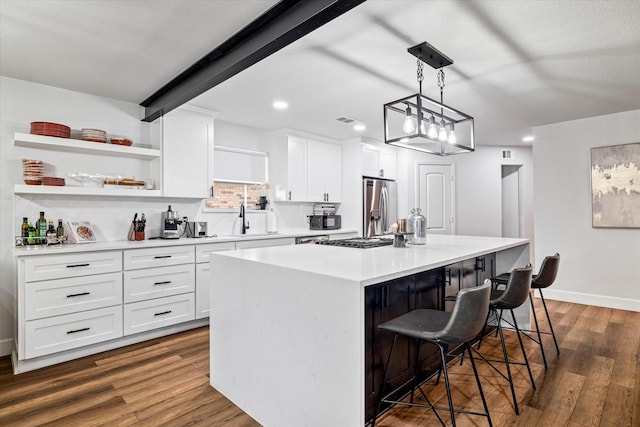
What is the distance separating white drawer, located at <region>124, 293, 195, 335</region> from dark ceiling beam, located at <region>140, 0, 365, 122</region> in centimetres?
192

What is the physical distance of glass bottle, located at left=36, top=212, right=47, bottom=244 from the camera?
308 cm

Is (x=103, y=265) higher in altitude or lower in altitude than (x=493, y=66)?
lower

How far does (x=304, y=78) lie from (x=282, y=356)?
2349 millimetres

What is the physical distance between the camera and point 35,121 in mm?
3162

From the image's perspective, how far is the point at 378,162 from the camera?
5.92 m

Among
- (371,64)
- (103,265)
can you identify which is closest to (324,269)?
(371,64)

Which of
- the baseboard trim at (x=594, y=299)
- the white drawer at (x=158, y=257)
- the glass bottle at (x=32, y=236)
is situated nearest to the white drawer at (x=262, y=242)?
the white drawer at (x=158, y=257)

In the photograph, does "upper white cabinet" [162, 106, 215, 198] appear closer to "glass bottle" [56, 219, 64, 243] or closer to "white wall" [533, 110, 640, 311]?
"glass bottle" [56, 219, 64, 243]

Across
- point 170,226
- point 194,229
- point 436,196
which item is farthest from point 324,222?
point 436,196

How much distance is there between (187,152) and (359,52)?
7.49 ft

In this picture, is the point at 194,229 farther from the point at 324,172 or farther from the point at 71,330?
the point at 324,172

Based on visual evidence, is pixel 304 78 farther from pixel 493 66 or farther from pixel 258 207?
pixel 258 207

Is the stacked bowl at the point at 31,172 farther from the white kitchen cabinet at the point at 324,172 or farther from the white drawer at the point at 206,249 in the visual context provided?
the white kitchen cabinet at the point at 324,172

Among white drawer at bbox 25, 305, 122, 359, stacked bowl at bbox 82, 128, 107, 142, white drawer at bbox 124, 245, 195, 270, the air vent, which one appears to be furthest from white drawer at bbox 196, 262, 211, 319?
the air vent
